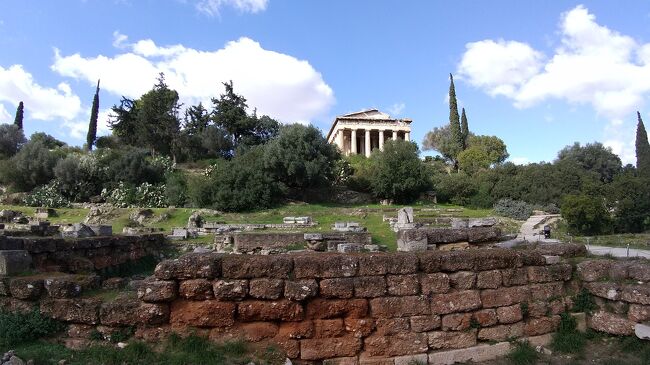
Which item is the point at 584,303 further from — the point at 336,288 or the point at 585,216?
the point at 585,216

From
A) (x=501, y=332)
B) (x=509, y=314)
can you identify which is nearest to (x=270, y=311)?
(x=501, y=332)

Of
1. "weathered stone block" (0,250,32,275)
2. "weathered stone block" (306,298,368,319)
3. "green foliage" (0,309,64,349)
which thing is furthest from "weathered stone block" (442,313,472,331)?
"weathered stone block" (0,250,32,275)

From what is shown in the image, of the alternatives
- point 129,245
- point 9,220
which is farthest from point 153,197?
point 129,245

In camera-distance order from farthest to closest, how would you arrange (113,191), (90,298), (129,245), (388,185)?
(388,185), (113,191), (129,245), (90,298)

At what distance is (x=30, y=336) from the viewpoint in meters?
5.13

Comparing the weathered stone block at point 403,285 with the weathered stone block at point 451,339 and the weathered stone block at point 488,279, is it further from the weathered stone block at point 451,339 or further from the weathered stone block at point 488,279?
the weathered stone block at point 488,279

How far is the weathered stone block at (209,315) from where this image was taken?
5039 mm

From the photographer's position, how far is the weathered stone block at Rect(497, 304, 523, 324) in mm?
5656

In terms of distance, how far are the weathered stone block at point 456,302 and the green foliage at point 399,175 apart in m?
37.8

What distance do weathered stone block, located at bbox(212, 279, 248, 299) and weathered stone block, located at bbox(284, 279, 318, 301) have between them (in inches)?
19.5

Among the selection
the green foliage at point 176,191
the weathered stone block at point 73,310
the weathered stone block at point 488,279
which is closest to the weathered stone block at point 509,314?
the weathered stone block at point 488,279

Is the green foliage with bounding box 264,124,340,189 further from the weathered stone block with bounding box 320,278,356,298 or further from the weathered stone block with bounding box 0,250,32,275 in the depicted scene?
the weathered stone block with bounding box 320,278,356,298

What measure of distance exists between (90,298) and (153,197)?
36.4m

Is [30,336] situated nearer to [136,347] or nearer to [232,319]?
[136,347]
